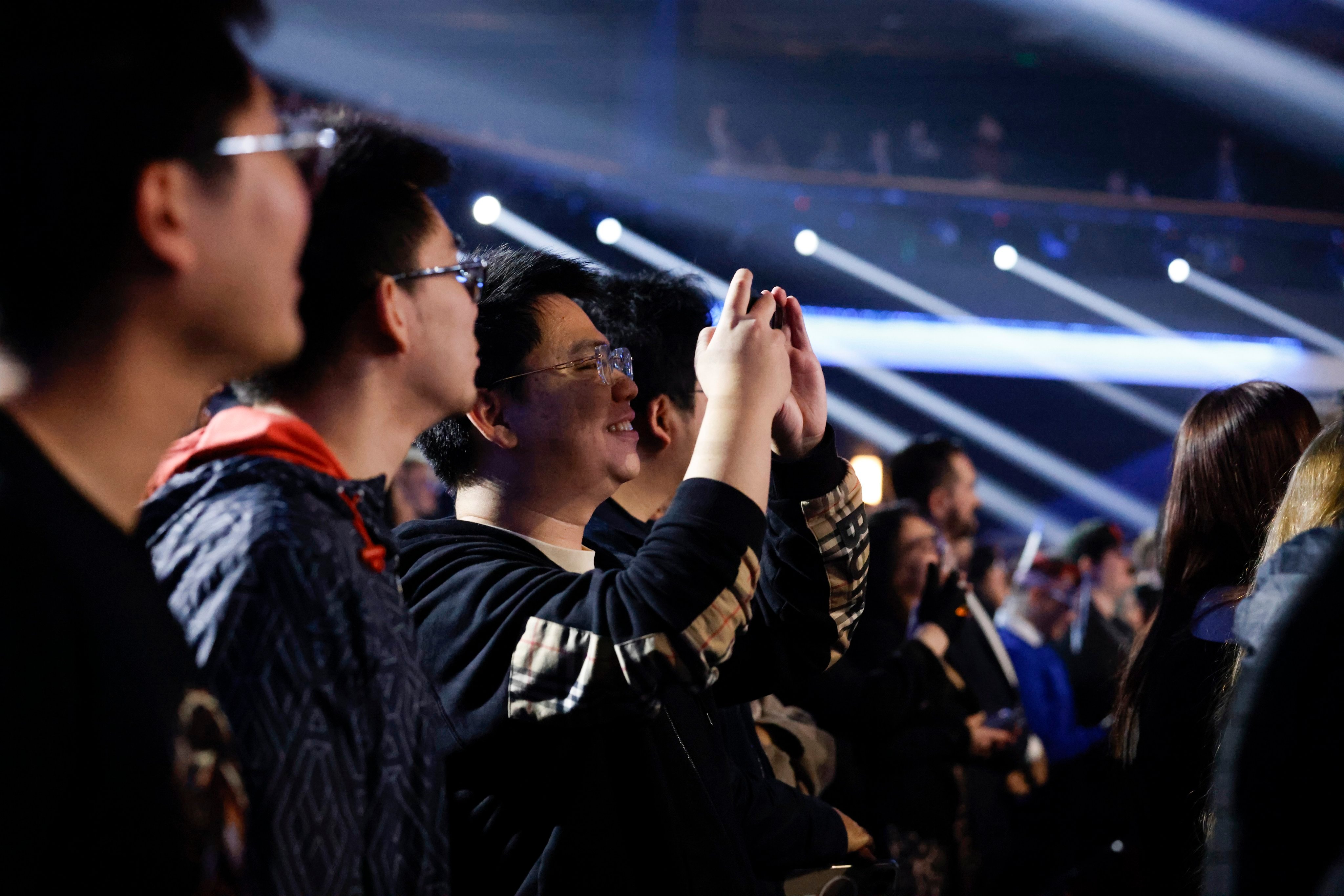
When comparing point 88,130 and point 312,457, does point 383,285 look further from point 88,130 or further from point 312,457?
point 88,130

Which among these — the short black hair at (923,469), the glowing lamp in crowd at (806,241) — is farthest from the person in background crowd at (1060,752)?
the glowing lamp in crowd at (806,241)

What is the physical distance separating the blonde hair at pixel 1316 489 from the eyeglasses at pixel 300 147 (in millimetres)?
1261

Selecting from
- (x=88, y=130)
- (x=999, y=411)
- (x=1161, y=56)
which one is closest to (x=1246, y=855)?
(x=88, y=130)

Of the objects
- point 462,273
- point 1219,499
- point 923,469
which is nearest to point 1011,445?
point 923,469

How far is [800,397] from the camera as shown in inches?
59.6

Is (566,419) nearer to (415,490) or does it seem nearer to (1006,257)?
(415,490)

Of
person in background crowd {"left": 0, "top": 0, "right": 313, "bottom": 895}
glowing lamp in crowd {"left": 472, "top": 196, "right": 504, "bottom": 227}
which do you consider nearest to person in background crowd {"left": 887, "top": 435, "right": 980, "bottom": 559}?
person in background crowd {"left": 0, "top": 0, "right": 313, "bottom": 895}

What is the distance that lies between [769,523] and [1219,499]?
91 centimetres

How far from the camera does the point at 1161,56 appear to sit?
8.27 m

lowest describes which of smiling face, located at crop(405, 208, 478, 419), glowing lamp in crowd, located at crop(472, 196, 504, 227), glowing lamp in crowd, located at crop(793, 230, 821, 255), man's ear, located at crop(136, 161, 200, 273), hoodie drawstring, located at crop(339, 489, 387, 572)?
glowing lamp in crowd, located at crop(793, 230, 821, 255)

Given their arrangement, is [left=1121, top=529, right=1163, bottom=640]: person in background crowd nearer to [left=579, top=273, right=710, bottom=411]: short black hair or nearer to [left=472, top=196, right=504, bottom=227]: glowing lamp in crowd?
[left=579, top=273, right=710, bottom=411]: short black hair

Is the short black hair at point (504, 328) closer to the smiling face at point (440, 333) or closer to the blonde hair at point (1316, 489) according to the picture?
the smiling face at point (440, 333)

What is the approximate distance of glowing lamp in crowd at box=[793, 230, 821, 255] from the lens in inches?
323

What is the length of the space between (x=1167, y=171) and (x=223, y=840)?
9.14m
